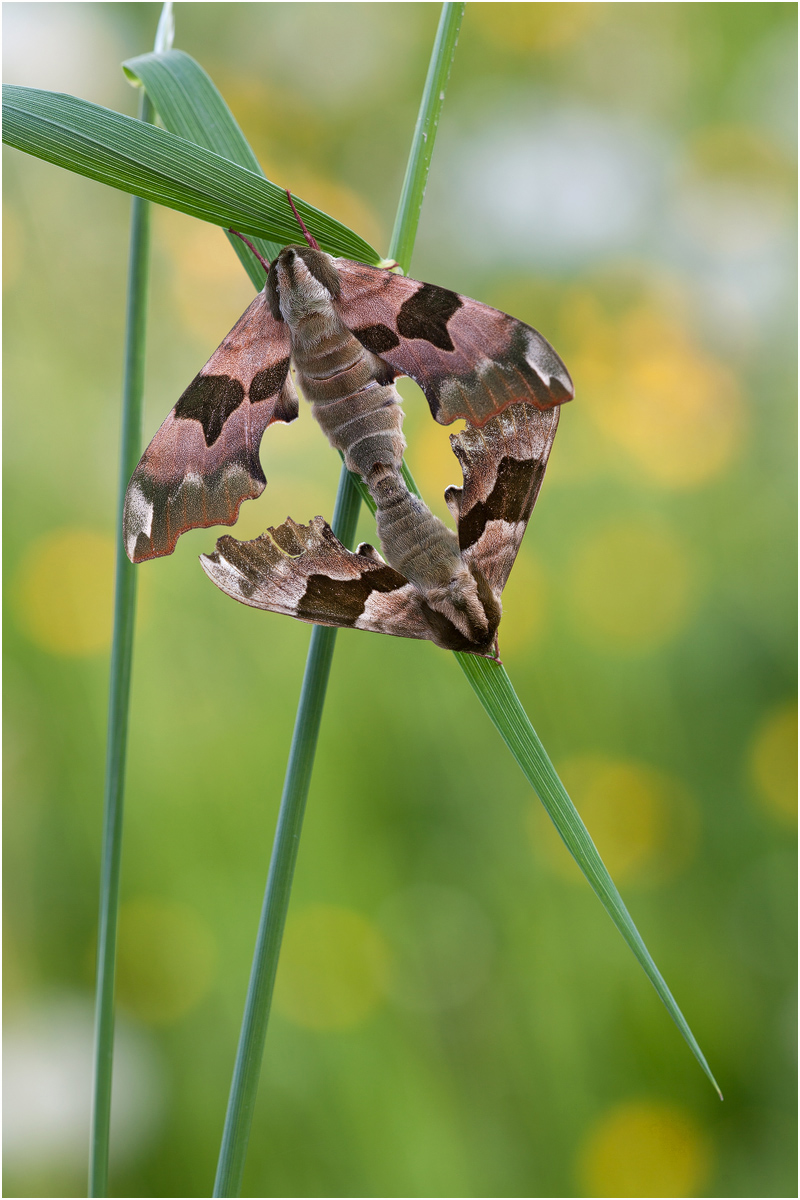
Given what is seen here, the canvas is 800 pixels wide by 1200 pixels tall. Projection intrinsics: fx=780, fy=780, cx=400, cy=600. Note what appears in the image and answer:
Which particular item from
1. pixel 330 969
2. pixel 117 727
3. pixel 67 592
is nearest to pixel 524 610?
pixel 330 969

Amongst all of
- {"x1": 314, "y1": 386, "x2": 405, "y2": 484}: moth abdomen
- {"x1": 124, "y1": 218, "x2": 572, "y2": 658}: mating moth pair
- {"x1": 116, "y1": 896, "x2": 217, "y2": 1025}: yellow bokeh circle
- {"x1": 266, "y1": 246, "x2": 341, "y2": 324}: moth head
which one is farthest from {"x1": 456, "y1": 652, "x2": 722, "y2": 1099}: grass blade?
{"x1": 116, "y1": 896, "x2": 217, "y2": 1025}: yellow bokeh circle

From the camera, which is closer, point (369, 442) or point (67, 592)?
point (369, 442)

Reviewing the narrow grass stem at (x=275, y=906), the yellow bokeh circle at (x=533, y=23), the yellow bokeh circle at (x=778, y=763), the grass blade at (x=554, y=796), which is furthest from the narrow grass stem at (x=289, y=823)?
the yellow bokeh circle at (x=533, y=23)

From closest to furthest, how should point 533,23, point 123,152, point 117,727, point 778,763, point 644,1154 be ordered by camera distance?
point 123,152 → point 117,727 → point 644,1154 → point 778,763 → point 533,23

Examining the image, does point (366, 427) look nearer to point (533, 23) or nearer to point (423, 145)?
point (423, 145)

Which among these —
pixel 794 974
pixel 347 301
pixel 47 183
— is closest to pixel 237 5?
pixel 47 183

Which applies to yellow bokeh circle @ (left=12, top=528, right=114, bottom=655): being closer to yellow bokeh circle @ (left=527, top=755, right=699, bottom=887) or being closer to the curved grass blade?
yellow bokeh circle @ (left=527, top=755, right=699, bottom=887)

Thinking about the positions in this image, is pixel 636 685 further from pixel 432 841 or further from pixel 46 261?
pixel 46 261
